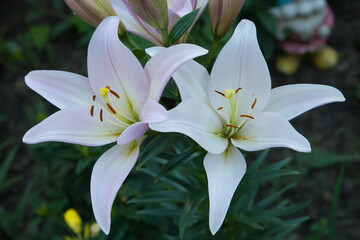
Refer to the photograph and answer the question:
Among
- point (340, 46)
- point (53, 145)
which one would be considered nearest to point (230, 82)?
point (53, 145)

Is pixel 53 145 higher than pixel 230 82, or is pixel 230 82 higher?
pixel 230 82

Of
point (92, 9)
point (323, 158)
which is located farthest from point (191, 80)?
point (323, 158)

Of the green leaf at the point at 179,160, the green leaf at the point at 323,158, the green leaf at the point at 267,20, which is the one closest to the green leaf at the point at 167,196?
the green leaf at the point at 179,160

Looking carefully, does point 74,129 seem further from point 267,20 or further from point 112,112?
point 267,20

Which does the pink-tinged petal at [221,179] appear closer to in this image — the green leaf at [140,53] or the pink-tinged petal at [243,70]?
the pink-tinged petal at [243,70]

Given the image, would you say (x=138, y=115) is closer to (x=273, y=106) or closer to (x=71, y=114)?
(x=71, y=114)

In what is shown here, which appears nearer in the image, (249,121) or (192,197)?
(249,121)

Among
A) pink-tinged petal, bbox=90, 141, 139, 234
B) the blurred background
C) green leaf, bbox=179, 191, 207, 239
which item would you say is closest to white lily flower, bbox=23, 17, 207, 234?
pink-tinged petal, bbox=90, 141, 139, 234
